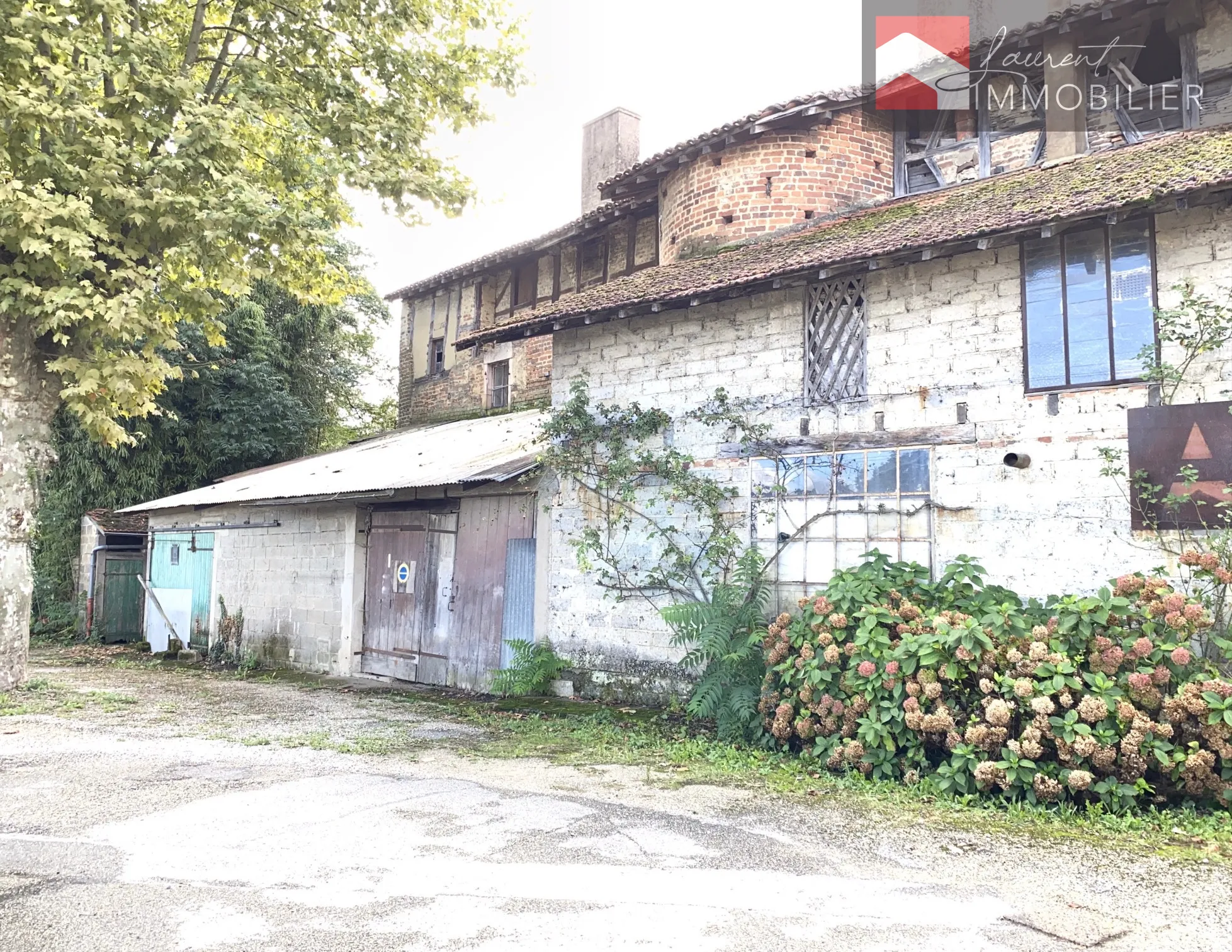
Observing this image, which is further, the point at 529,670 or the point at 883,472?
the point at 529,670

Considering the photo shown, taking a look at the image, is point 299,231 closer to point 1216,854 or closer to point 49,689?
point 49,689

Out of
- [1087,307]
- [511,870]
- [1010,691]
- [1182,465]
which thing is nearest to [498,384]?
[1087,307]

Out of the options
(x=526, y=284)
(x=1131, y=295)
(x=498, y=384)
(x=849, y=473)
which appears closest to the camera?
(x=1131, y=295)

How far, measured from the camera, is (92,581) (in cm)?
1697

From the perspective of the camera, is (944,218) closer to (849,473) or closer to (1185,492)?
(849,473)

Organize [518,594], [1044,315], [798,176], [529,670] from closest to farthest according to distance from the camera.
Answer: [1044,315] → [529,670] → [518,594] → [798,176]

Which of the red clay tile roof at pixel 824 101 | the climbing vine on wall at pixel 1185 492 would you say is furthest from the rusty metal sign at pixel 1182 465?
the red clay tile roof at pixel 824 101

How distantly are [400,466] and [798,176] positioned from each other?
657 centimetres

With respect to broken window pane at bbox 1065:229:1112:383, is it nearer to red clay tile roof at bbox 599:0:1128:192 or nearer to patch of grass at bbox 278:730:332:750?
red clay tile roof at bbox 599:0:1128:192

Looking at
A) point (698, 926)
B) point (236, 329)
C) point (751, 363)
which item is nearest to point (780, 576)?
point (751, 363)

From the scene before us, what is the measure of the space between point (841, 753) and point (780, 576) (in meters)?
2.24

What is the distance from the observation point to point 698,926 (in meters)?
3.66

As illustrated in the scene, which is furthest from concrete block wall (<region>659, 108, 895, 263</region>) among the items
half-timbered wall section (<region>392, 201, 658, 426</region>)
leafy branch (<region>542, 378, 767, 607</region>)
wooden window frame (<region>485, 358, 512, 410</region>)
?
wooden window frame (<region>485, 358, 512, 410</region>)

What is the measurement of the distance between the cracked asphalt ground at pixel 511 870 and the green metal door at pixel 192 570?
342 inches
